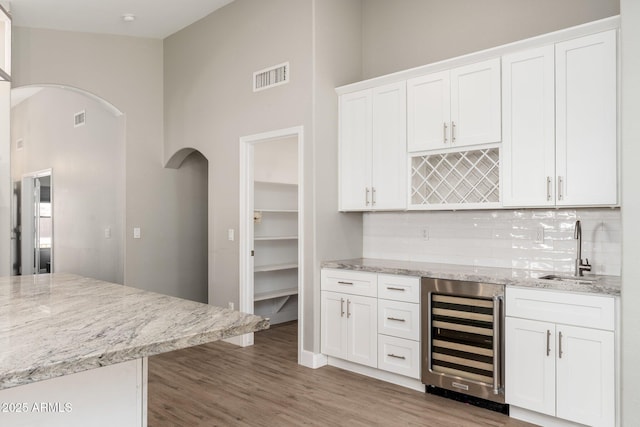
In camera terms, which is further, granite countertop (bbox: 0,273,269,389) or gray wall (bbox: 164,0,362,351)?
gray wall (bbox: 164,0,362,351)

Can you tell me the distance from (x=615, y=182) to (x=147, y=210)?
4794 mm

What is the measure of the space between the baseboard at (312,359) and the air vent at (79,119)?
495cm

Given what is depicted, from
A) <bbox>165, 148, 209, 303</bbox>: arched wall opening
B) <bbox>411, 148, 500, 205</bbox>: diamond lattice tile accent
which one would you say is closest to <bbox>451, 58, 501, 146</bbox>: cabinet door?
<bbox>411, 148, 500, 205</bbox>: diamond lattice tile accent

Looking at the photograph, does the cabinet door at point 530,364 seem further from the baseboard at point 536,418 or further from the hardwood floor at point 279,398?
the hardwood floor at point 279,398

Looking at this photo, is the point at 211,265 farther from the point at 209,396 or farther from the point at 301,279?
the point at 209,396

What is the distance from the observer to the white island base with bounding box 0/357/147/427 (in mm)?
1606

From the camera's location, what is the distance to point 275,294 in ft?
18.4

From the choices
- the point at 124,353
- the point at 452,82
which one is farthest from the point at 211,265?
the point at 124,353

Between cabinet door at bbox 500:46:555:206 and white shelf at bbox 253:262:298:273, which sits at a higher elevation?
cabinet door at bbox 500:46:555:206

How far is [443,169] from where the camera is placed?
3848 millimetres

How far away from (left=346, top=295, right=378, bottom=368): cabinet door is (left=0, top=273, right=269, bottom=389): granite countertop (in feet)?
6.33

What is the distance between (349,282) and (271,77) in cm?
210

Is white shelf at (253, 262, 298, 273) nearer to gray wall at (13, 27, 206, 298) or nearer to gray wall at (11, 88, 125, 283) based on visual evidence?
gray wall at (13, 27, 206, 298)

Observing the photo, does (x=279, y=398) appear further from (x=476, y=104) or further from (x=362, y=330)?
(x=476, y=104)
